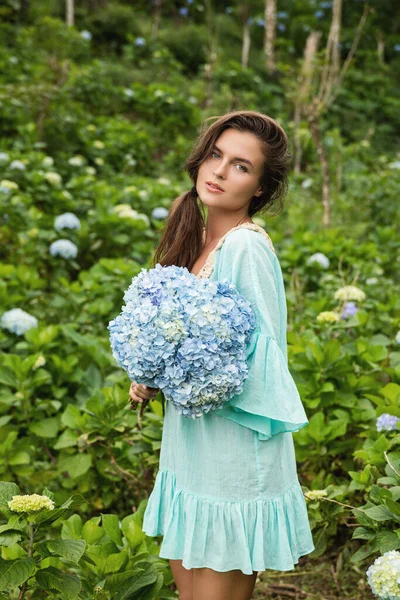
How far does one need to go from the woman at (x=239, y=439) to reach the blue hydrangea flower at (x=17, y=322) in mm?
1509

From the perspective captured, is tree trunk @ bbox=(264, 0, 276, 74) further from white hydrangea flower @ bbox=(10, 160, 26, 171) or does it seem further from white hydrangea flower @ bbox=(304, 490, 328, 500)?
white hydrangea flower @ bbox=(304, 490, 328, 500)

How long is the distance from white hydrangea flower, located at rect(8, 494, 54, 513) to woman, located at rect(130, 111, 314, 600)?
12.3 inches

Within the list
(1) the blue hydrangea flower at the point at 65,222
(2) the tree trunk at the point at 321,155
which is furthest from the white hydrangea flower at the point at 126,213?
(2) the tree trunk at the point at 321,155

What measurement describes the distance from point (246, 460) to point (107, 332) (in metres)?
2.03

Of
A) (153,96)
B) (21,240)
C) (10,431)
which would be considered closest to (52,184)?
(21,240)

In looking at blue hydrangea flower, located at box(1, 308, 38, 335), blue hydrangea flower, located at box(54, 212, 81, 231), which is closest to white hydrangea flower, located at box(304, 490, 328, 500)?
blue hydrangea flower, located at box(1, 308, 38, 335)

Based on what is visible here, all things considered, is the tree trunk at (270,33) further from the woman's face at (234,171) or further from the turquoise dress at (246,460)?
the turquoise dress at (246,460)

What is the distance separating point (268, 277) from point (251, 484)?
0.48 m

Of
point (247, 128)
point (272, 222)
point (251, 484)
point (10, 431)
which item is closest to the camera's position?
point (251, 484)

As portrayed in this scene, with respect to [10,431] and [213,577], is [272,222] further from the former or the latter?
[213,577]

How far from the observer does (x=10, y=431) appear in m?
2.80

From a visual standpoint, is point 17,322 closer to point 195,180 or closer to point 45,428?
point 45,428

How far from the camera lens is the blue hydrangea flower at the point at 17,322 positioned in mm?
3164

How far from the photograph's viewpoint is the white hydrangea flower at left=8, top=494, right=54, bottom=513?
1.58 meters
